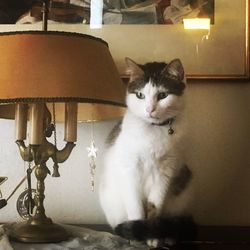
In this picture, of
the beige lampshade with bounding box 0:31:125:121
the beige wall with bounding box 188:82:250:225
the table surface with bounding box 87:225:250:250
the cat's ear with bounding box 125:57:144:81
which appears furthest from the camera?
the beige wall with bounding box 188:82:250:225

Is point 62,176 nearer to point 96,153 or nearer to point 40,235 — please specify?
point 96,153

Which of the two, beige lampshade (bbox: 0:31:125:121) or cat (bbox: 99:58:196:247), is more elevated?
beige lampshade (bbox: 0:31:125:121)

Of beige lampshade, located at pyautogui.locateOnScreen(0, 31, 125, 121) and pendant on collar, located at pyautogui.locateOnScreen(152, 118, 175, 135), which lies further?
pendant on collar, located at pyautogui.locateOnScreen(152, 118, 175, 135)

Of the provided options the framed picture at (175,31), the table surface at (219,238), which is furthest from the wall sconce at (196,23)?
the table surface at (219,238)

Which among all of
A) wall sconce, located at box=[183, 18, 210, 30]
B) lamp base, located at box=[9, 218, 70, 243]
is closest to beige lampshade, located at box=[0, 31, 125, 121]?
lamp base, located at box=[9, 218, 70, 243]

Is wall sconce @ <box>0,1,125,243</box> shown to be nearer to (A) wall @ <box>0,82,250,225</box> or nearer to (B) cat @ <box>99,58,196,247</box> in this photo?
(B) cat @ <box>99,58,196,247</box>

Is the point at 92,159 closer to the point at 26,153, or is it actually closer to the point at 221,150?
the point at 26,153

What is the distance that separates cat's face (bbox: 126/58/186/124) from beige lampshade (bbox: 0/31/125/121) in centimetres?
11

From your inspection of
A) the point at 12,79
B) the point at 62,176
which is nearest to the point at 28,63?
the point at 12,79

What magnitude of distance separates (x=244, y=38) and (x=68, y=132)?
22.0 inches

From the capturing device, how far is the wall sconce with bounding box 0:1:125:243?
0.81 metres

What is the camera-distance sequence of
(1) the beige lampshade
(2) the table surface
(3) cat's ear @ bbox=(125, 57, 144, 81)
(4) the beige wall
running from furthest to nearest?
(4) the beige wall
(3) cat's ear @ bbox=(125, 57, 144, 81)
(2) the table surface
(1) the beige lampshade

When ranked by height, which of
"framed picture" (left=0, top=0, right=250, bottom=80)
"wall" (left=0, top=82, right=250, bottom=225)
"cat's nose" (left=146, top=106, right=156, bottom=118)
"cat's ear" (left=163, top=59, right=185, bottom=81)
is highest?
"framed picture" (left=0, top=0, right=250, bottom=80)

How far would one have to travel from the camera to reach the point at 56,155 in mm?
1000
